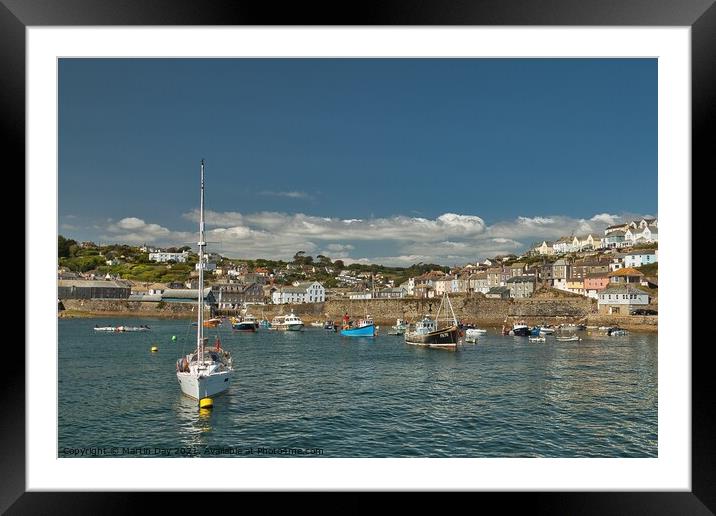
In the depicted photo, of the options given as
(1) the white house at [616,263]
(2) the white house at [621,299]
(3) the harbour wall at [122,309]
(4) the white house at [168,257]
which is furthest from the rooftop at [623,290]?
(4) the white house at [168,257]

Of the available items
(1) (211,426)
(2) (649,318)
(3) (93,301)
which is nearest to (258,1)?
(1) (211,426)

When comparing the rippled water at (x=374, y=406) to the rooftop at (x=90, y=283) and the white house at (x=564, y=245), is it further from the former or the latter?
the white house at (x=564, y=245)

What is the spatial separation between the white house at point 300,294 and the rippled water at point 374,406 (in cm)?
1657

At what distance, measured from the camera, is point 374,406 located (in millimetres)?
6754

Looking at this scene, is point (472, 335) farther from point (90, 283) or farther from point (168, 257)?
point (90, 283)

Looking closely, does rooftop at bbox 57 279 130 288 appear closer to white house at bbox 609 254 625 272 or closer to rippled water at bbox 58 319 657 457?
rippled water at bbox 58 319 657 457

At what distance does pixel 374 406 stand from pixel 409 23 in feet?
18.3

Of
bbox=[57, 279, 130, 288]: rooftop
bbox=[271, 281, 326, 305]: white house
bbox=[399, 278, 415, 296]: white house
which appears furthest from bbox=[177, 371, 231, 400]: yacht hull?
bbox=[399, 278, 415, 296]: white house

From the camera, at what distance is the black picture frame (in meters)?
2.04

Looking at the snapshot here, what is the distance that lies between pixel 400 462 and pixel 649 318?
21617 millimetres

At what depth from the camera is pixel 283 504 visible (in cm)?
219

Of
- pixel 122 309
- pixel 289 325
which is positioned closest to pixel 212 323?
pixel 289 325

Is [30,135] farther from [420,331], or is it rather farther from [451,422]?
[420,331]

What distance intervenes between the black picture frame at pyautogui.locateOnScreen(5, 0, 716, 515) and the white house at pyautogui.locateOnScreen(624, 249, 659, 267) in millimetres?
23341
